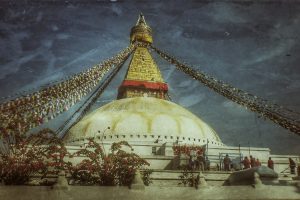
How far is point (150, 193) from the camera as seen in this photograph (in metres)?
11.6

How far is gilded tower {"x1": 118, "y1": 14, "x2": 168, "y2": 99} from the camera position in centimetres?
3281

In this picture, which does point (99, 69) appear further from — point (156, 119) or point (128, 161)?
point (128, 161)

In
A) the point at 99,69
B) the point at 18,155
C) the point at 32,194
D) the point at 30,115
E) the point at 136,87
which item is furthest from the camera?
the point at 136,87

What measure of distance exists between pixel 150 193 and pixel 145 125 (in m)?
13.2

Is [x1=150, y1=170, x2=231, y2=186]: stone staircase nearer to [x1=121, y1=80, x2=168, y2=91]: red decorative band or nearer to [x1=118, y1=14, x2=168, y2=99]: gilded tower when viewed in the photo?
[x1=118, y1=14, x2=168, y2=99]: gilded tower

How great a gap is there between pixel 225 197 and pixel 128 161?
4.68 m

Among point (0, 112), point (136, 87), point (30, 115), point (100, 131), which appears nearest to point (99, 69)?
point (100, 131)

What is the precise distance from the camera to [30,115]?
1612cm

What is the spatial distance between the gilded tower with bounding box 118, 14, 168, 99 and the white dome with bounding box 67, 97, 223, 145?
515cm

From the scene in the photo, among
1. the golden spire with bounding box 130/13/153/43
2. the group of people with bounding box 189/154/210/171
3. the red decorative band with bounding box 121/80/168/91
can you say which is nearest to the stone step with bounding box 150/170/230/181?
the group of people with bounding box 189/154/210/171

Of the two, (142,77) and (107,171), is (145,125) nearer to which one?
(142,77)

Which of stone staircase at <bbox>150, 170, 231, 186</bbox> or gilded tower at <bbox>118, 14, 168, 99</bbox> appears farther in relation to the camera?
gilded tower at <bbox>118, 14, 168, 99</bbox>

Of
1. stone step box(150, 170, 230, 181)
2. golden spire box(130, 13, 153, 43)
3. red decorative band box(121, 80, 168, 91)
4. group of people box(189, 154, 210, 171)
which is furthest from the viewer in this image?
golden spire box(130, 13, 153, 43)

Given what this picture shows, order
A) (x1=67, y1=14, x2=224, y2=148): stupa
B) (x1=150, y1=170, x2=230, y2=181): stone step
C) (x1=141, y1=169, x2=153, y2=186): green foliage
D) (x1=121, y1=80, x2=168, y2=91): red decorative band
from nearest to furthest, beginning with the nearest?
(x1=141, y1=169, x2=153, y2=186): green foliage
(x1=150, y1=170, x2=230, y2=181): stone step
(x1=67, y1=14, x2=224, y2=148): stupa
(x1=121, y1=80, x2=168, y2=91): red decorative band
